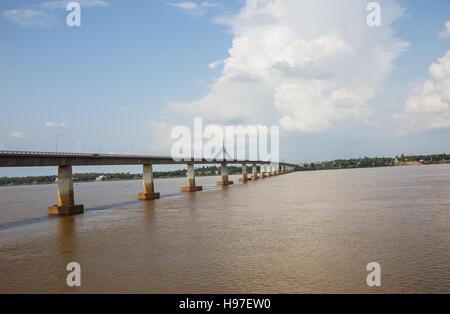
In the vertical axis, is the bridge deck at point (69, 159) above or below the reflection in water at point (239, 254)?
above

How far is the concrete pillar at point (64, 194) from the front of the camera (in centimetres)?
4949

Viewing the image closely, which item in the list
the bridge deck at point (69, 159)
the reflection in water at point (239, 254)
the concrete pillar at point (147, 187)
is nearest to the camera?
the reflection in water at point (239, 254)

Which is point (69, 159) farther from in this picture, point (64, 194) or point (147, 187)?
point (147, 187)

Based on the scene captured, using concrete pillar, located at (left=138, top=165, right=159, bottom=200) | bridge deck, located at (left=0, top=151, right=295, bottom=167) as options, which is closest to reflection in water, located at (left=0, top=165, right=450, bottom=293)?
bridge deck, located at (left=0, top=151, right=295, bottom=167)

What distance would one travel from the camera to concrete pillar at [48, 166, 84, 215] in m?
49.5

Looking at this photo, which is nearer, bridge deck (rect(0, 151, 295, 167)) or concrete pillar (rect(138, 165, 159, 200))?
bridge deck (rect(0, 151, 295, 167))

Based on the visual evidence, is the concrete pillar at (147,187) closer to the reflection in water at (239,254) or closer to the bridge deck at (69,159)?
the bridge deck at (69,159)

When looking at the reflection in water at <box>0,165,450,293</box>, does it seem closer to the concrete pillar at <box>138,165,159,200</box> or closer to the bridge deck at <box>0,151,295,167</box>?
the bridge deck at <box>0,151,295,167</box>

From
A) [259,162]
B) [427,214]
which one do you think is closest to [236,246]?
[427,214]

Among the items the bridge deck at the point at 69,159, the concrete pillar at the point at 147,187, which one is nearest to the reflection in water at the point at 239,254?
the bridge deck at the point at 69,159

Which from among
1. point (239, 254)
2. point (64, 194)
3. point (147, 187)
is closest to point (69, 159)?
point (64, 194)

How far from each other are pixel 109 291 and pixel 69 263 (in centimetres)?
734
